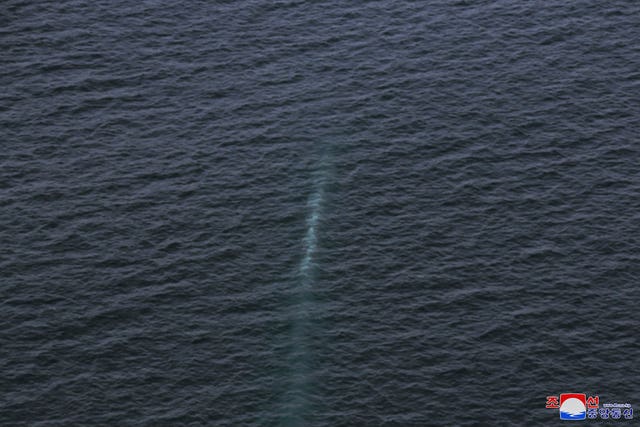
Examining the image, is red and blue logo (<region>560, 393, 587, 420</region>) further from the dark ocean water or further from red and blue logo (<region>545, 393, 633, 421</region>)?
the dark ocean water

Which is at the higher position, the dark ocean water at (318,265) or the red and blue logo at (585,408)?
the dark ocean water at (318,265)

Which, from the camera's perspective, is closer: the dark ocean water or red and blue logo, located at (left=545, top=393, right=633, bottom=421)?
red and blue logo, located at (left=545, top=393, right=633, bottom=421)

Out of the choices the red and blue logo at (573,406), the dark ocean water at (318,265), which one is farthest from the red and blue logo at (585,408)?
the dark ocean water at (318,265)

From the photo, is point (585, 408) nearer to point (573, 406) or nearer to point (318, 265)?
→ point (573, 406)

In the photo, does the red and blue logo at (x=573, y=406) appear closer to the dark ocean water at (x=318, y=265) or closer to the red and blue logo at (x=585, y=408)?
the red and blue logo at (x=585, y=408)

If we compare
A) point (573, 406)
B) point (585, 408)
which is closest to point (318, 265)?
point (573, 406)

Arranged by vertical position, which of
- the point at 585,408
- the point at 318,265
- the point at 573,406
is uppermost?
the point at 318,265

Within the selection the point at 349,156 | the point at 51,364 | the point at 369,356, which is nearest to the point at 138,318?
the point at 51,364

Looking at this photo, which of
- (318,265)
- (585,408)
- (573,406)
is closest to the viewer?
(573,406)

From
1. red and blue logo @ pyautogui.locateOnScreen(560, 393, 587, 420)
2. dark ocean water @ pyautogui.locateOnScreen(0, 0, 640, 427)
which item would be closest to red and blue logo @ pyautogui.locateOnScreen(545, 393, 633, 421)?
red and blue logo @ pyautogui.locateOnScreen(560, 393, 587, 420)
